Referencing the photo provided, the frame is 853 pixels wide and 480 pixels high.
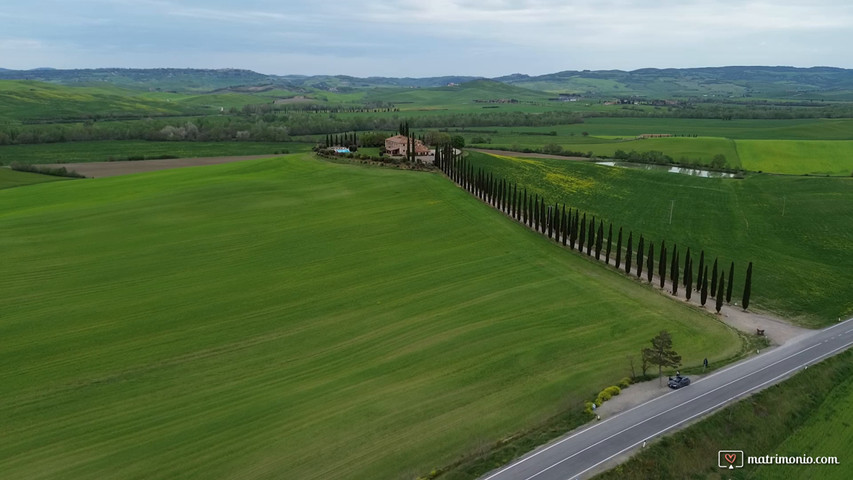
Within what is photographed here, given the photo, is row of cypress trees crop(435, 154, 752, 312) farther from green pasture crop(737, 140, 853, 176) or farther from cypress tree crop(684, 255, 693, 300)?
green pasture crop(737, 140, 853, 176)

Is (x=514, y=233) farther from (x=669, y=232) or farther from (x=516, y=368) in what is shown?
(x=516, y=368)

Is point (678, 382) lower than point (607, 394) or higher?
higher

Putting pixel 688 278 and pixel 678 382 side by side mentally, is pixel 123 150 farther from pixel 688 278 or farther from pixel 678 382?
pixel 678 382

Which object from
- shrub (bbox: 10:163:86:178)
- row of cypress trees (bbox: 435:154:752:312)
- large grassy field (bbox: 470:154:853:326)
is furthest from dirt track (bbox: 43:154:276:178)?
large grassy field (bbox: 470:154:853:326)

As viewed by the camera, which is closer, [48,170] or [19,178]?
[19,178]

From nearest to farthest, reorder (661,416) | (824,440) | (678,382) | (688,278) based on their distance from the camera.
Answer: (824,440) → (661,416) → (678,382) → (688,278)

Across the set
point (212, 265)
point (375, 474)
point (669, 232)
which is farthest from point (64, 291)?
point (669, 232)

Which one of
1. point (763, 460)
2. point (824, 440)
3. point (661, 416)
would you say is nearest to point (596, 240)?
point (661, 416)
